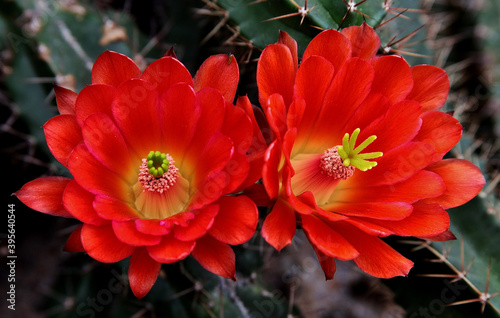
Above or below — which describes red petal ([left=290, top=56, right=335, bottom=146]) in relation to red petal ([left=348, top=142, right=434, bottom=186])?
above

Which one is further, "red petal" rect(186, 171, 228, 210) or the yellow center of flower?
the yellow center of flower

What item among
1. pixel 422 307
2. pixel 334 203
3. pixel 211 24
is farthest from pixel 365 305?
pixel 211 24

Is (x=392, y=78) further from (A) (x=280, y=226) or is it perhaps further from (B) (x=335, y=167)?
(A) (x=280, y=226)

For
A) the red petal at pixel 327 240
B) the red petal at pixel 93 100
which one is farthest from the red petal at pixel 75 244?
the red petal at pixel 327 240

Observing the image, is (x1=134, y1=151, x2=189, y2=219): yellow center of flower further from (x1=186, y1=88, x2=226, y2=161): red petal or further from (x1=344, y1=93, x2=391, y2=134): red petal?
(x1=344, y1=93, x2=391, y2=134): red petal

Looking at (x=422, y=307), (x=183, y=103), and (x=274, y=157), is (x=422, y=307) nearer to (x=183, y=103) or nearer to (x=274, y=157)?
(x=274, y=157)

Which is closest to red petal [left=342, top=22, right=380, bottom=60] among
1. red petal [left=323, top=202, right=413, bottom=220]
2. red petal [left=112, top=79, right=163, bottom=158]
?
red petal [left=323, top=202, right=413, bottom=220]
